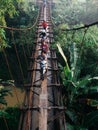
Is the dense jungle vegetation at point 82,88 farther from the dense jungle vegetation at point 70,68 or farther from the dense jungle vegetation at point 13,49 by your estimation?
the dense jungle vegetation at point 13,49

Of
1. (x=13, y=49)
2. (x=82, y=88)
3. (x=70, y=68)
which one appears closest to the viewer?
(x=82, y=88)

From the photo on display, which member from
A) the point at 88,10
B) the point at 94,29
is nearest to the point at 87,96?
the point at 94,29

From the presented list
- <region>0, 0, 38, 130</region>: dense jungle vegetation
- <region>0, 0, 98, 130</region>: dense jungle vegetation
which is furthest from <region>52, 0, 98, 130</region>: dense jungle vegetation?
<region>0, 0, 38, 130</region>: dense jungle vegetation

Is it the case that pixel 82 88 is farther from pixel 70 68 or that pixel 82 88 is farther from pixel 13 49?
pixel 13 49

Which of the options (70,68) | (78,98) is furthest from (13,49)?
(78,98)

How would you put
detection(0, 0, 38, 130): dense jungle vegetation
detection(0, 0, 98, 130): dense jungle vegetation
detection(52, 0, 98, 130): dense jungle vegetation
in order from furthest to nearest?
detection(0, 0, 38, 130): dense jungle vegetation < detection(0, 0, 98, 130): dense jungle vegetation < detection(52, 0, 98, 130): dense jungle vegetation

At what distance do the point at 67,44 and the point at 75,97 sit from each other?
4055 mm

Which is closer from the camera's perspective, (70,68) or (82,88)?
(82,88)

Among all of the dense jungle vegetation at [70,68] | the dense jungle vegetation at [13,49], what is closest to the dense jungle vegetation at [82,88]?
the dense jungle vegetation at [70,68]

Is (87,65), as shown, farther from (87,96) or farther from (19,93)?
(19,93)

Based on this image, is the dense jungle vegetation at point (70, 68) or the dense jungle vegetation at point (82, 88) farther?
the dense jungle vegetation at point (70, 68)

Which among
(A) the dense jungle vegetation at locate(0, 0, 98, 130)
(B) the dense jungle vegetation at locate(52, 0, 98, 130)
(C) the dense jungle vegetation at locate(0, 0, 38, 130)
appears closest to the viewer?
(B) the dense jungle vegetation at locate(52, 0, 98, 130)

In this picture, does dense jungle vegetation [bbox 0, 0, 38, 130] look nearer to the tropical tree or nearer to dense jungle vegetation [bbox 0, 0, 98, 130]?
dense jungle vegetation [bbox 0, 0, 98, 130]

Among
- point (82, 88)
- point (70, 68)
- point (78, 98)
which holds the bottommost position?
point (78, 98)
